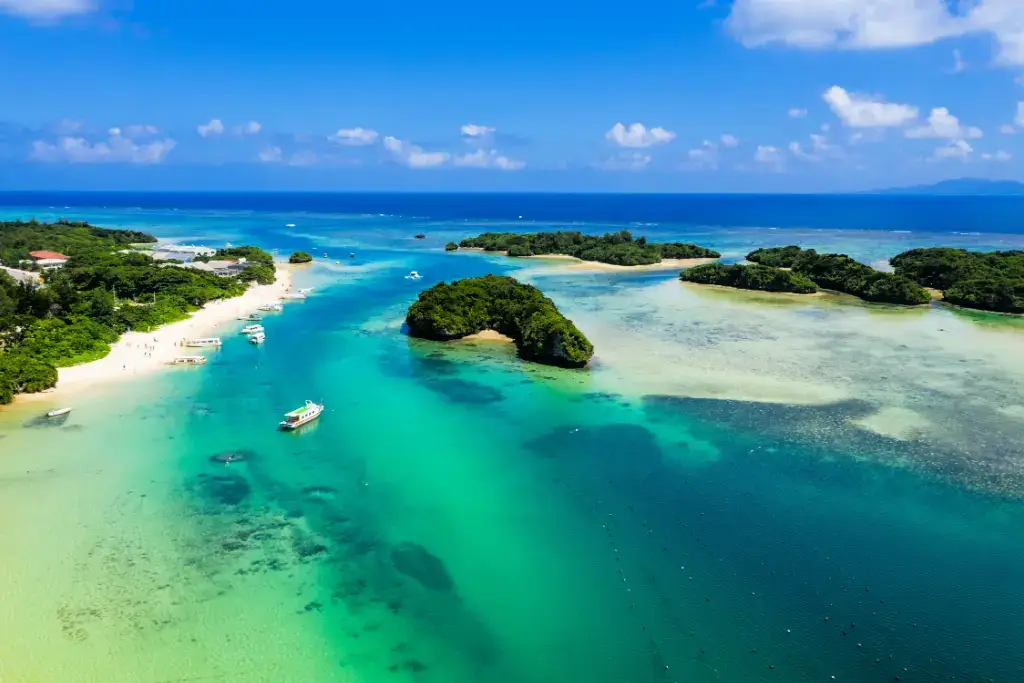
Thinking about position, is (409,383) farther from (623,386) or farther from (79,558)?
(79,558)

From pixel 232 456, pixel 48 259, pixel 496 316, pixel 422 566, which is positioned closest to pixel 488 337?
pixel 496 316

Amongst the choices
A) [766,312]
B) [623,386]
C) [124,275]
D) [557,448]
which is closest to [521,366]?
[623,386]

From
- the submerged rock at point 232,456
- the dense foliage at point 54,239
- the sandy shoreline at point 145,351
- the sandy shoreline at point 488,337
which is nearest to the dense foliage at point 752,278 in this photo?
the sandy shoreline at point 488,337

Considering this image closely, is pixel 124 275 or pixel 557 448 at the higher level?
pixel 124 275

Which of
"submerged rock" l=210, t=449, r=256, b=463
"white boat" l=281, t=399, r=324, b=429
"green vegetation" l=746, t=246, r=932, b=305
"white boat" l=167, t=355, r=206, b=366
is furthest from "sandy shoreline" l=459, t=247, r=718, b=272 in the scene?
"submerged rock" l=210, t=449, r=256, b=463

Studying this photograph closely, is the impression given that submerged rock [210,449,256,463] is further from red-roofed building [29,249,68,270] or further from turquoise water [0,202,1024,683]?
red-roofed building [29,249,68,270]

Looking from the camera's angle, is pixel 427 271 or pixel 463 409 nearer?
pixel 463 409

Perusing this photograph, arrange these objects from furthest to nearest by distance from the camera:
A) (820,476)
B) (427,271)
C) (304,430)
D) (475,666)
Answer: (427,271) → (304,430) → (820,476) → (475,666)
